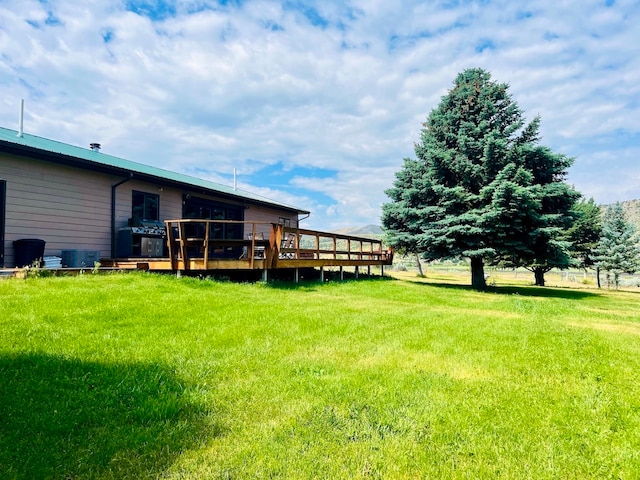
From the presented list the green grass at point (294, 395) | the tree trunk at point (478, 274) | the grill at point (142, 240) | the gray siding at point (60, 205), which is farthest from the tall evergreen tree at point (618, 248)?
the gray siding at point (60, 205)

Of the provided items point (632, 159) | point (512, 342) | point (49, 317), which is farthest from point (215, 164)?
point (632, 159)

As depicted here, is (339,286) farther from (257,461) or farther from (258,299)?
(257,461)

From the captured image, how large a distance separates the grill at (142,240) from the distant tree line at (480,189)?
10.0 m

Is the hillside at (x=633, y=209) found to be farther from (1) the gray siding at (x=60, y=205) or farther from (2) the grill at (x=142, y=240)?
(1) the gray siding at (x=60, y=205)

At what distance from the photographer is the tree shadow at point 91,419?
2.19 m

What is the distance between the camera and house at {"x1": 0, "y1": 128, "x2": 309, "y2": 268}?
9.27 m

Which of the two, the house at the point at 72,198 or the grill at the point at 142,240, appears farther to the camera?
the grill at the point at 142,240

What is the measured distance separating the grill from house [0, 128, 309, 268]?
5 centimetres

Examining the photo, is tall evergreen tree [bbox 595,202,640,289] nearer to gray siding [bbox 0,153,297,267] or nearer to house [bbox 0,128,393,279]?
house [bbox 0,128,393,279]

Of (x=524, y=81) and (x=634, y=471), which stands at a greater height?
(x=524, y=81)

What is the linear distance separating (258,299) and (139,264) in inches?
161

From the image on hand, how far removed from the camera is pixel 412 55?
1173 cm

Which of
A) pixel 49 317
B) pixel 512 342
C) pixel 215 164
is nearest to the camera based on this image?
pixel 49 317

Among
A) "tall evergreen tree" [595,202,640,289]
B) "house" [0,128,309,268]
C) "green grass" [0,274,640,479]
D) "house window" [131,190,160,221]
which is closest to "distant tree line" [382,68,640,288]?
"green grass" [0,274,640,479]
